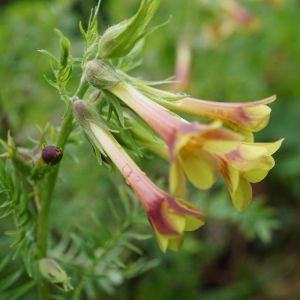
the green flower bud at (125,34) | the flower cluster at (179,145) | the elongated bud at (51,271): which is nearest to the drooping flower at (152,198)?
the flower cluster at (179,145)

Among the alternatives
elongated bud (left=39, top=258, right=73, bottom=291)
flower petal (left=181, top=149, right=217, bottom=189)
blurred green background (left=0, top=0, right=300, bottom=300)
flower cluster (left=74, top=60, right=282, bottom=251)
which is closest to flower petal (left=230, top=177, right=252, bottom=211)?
flower cluster (left=74, top=60, right=282, bottom=251)

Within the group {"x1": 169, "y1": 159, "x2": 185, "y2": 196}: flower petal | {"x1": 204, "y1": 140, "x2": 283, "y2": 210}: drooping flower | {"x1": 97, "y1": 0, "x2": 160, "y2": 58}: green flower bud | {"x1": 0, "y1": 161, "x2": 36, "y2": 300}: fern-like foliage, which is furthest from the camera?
{"x1": 0, "y1": 161, "x2": 36, "y2": 300}: fern-like foliage

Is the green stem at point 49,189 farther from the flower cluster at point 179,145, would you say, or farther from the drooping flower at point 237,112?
the drooping flower at point 237,112

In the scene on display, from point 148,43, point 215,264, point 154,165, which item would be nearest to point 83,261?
point 154,165

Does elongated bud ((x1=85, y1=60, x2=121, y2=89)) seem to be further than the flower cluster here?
Yes

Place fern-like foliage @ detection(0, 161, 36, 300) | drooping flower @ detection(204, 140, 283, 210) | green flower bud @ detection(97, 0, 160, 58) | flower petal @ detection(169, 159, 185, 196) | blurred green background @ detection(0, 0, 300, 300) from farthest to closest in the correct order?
1. blurred green background @ detection(0, 0, 300, 300)
2. fern-like foliage @ detection(0, 161, 36, 300)
3. green flower bud @ detection(97, 0, 160, 58)
4. drooping flower @ detection(204, 140, 283, 210)
5. flower petal @ detection(169, 159, 185, 196)

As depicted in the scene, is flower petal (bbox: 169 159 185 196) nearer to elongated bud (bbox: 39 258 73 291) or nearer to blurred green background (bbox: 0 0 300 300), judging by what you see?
elongated bud (bbox: 39 258 73 291)
